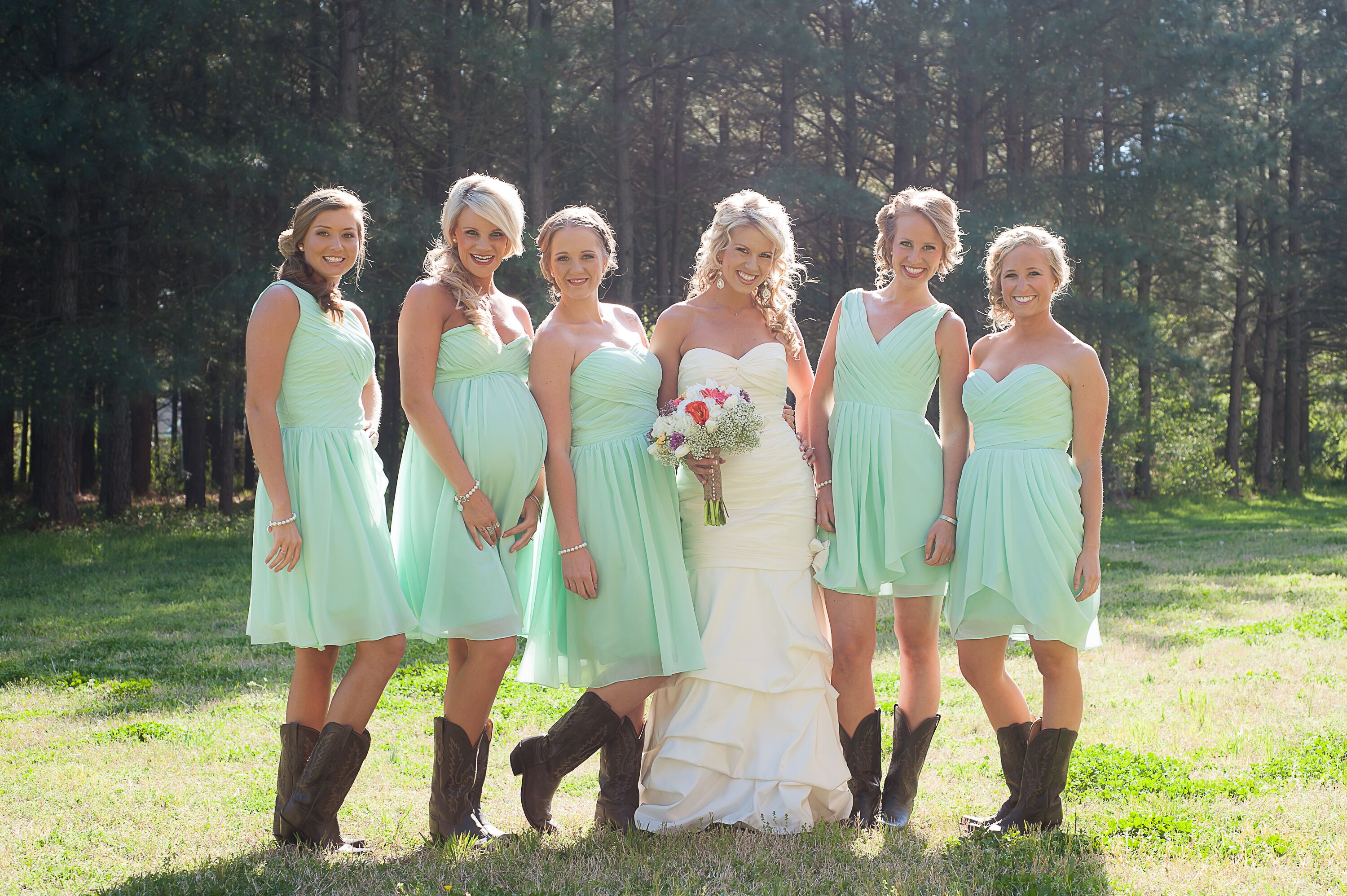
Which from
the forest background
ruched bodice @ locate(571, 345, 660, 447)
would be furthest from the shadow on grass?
the forest background

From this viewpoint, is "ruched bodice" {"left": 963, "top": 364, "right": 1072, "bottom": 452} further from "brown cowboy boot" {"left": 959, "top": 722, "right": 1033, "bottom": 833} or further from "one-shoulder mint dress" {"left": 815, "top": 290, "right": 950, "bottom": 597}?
"brown cowboy boot" {"left": 959, "top": 722, "right": 1033, "bottom": 833}

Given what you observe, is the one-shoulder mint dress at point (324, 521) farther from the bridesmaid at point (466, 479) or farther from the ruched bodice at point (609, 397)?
the ruched bodice at point (609, 397)

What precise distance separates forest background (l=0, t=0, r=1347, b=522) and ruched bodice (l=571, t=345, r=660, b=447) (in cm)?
1127

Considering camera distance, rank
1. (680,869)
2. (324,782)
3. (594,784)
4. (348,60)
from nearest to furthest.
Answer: (680,869)
(324,782)
(594,784)
(348,60)

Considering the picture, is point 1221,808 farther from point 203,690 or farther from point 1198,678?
point 203,690

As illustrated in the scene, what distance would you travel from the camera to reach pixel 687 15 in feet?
60.1

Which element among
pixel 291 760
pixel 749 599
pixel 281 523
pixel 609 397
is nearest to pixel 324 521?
pixel 281 523

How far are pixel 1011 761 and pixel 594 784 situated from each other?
202 cm

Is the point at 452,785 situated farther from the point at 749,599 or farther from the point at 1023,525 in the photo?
the point at 1023,525

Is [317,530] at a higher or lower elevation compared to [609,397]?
lower

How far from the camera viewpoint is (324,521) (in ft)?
13.2

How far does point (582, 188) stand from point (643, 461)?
55.2ft

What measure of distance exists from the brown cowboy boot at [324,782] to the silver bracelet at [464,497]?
94 centimetres

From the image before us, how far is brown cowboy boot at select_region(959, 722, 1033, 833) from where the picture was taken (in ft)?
14.6
